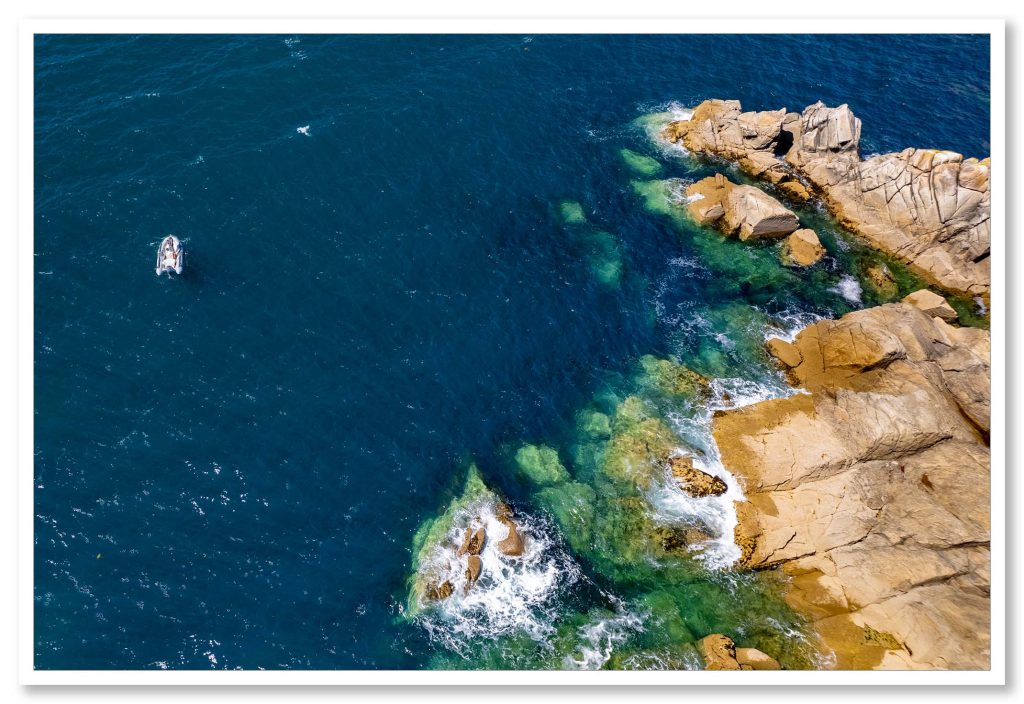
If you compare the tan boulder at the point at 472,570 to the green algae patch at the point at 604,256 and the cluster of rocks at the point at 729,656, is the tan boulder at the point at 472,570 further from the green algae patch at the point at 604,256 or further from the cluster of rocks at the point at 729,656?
the green algae patch at the point at 604,256

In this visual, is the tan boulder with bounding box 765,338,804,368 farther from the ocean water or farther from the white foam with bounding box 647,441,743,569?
the white foam with bounding box 647,441,743,569

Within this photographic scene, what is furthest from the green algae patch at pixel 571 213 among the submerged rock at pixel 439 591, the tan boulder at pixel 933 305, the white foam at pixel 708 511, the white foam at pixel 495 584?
the submerged rock at pixel 439 591

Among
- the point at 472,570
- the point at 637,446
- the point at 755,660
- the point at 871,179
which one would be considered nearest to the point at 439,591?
the point at 472,570

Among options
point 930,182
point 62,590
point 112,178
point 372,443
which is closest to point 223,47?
point 112,178

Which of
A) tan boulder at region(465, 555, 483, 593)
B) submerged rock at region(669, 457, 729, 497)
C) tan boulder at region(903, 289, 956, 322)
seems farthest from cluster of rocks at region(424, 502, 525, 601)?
tan boulder at region(903, 289, 956, 322)

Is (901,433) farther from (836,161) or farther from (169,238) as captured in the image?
(169,238)
